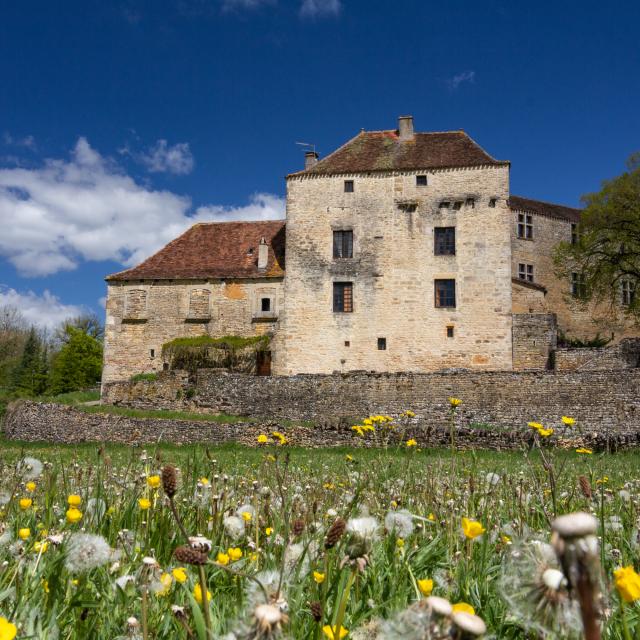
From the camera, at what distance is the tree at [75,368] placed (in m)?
40.2

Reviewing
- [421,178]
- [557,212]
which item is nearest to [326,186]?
[421,178]

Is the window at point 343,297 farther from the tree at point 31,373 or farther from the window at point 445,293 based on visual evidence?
the tree at point 31,373

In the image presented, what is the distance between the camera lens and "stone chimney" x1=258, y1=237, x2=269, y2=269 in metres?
31.6

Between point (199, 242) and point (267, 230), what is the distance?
12.9 ft

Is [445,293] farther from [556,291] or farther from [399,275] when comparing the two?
[556,291]

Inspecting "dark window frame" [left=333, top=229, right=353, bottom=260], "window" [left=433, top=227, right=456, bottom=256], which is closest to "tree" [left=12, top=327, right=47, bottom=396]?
"dark window frame" [left=333, top=229, right=353, bottom=260]

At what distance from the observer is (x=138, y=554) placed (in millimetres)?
2471

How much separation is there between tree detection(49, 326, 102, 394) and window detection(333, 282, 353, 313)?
2020cm

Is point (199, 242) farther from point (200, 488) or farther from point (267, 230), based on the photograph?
point (200, 488)

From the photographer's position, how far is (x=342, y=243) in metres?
30.4

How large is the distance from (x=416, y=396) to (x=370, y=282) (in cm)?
788

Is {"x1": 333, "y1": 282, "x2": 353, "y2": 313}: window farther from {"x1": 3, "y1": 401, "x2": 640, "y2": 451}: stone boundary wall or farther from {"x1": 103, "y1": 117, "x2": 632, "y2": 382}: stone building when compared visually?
{"x1": 3, "y1": 401, "x2": 640, "y2": 451}: stone boundary wall

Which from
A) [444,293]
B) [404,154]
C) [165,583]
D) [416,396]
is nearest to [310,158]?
[404,154]

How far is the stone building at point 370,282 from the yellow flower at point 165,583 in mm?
27302
